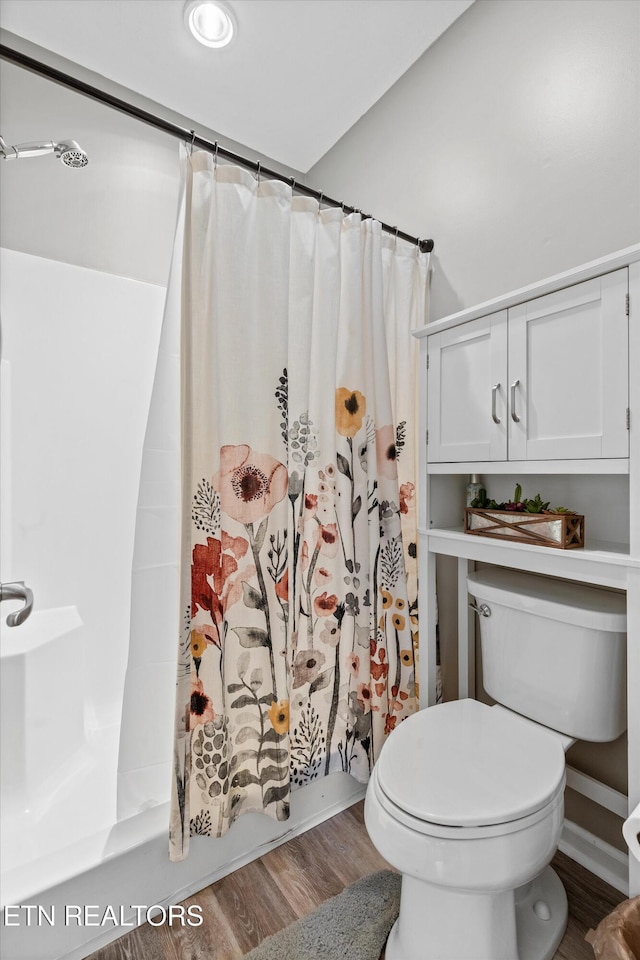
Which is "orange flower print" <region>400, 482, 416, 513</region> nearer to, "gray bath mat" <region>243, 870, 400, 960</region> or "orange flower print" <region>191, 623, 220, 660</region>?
"orange flower print" <region>191, 623, 220, 660</region>

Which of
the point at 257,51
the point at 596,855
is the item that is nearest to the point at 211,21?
the point at 257,51

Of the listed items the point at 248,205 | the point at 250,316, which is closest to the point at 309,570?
the point at 250,316

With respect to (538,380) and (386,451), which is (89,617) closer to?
(386,451)

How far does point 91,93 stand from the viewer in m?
1.14

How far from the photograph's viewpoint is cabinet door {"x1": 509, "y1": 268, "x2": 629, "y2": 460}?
1.07m

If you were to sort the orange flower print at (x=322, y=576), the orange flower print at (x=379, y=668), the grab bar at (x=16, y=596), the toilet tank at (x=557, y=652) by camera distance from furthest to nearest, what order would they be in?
the orange flower print at (x=379, y=668) → the orange flower print at (x=322, y=576) → the toilet tank at (x=557, y=652) → the grab bar at (x=16, y=596)

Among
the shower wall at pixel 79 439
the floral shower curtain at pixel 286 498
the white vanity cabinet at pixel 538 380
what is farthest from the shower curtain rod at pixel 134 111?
the shower wall at pixel 79 439

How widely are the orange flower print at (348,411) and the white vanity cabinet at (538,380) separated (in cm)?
23

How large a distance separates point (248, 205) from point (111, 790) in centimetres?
181

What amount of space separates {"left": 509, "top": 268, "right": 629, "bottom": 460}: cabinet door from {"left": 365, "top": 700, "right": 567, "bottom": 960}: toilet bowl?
706 millimetres

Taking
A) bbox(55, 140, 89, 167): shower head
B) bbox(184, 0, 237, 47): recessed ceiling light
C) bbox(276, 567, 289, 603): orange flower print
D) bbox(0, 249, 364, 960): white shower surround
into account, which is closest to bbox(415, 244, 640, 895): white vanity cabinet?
bbox(276, 567, 289, 603): orange flower print

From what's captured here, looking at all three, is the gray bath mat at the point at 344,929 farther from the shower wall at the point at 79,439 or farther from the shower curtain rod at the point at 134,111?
the shower curtain rod at the point at 134,111

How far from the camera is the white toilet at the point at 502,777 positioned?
2.98 feet

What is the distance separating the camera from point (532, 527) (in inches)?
48.6
